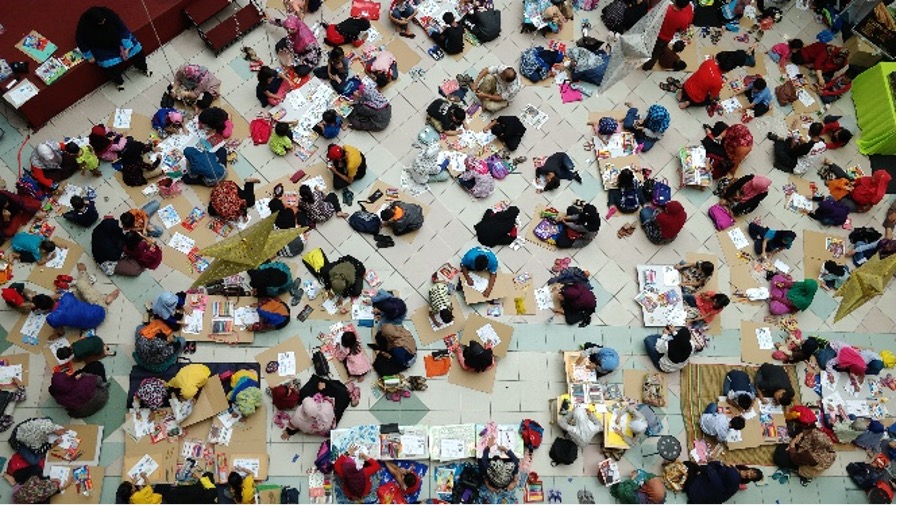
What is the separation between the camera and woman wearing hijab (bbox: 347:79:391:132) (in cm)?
1402

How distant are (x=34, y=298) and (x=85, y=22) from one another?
4.45 metres

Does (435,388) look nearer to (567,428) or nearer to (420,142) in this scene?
(567,428)

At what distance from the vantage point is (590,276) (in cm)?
1357

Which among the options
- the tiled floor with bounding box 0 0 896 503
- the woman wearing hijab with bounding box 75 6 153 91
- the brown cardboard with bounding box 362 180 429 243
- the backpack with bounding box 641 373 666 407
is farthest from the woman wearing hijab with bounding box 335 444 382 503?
the woman wearing hijab with bounding box 75 6 153 91

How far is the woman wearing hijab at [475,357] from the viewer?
1227 cm

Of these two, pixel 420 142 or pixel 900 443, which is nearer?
pixel 900 443

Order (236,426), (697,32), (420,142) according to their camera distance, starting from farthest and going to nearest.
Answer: (697,32)
(420,142)
(236,426)

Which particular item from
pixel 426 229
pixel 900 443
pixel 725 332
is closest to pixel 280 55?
pixel 426 229

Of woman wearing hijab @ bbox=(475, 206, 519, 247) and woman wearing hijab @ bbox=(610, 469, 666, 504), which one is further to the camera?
woman wearing hijab @ bbox=(475, 206, 519, 247)

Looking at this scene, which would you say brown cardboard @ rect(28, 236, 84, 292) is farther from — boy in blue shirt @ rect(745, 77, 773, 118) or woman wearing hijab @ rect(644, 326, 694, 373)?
boy in blue shirt @ rect(745, 77, 773, 118)

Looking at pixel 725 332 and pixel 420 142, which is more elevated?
pixel 420 142

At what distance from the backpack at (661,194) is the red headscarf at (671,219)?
0.52 m

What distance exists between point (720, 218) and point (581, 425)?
4.55 m

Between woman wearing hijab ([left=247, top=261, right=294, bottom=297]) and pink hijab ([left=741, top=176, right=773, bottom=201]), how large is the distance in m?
7.62
